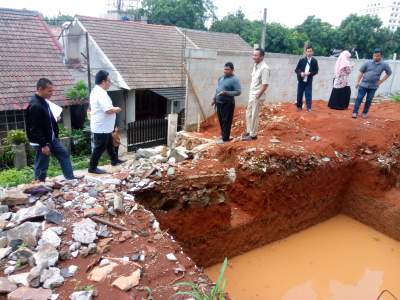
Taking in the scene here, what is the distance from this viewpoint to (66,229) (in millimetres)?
3088

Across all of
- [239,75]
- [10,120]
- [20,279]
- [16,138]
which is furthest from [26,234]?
[10,120]

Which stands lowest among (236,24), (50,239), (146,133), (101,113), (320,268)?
(320,268)

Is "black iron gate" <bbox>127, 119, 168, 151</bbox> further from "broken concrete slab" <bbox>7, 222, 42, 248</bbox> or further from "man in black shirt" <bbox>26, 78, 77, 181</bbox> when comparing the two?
"broken concrete slab" <bbox>7, 222, 42, 248</bbox>

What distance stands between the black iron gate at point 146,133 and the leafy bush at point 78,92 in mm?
1996

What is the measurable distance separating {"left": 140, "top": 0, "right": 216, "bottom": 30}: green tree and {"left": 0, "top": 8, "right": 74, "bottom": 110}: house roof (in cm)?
1540

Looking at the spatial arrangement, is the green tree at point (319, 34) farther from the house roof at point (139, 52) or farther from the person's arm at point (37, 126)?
the person's arm at point (37, 126)

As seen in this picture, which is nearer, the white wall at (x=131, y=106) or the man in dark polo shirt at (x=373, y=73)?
the man in dark polo shirt at (x=373, y=73)

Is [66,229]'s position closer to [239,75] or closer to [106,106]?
[106,106]

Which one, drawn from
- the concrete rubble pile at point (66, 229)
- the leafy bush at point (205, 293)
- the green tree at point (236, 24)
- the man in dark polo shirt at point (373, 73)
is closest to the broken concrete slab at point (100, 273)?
the concrete rubble pile at point (66, 229)

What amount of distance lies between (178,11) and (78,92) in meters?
18.2

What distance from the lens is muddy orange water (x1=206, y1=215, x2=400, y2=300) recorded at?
4.95 m

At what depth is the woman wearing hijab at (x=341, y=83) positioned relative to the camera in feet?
26.7

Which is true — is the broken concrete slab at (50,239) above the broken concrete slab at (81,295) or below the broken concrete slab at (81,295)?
above

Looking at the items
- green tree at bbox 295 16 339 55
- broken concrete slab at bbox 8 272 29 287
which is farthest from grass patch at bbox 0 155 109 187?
green tree at bbox 295 16 339 55
